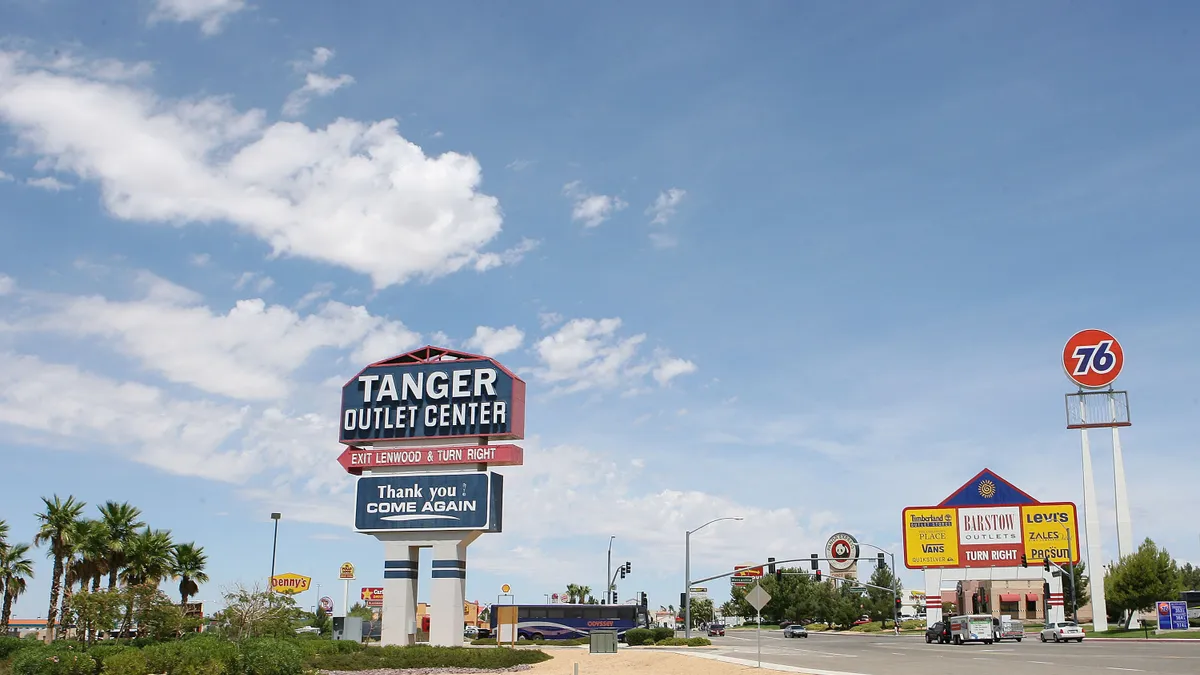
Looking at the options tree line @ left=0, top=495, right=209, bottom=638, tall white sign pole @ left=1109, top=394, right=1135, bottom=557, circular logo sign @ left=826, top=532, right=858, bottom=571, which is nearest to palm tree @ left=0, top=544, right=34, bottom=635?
tree line @ left=0, top=495, right=209, bottom=638

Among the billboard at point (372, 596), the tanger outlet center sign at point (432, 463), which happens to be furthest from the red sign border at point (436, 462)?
the billboard at point (372, 596)

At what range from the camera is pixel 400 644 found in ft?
149

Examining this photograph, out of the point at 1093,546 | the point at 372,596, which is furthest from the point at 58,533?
the point at 372,596

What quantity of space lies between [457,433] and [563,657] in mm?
11682

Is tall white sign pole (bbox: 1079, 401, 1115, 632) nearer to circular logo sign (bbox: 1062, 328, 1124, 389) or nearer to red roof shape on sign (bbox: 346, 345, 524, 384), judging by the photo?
circular logo sign (bbox: 1062, 328, 1124, 389)

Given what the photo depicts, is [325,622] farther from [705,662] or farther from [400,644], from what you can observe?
[705,662]

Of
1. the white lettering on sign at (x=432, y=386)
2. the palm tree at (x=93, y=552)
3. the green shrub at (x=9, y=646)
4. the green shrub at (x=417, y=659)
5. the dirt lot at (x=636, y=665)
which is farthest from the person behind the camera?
the palm tree at (x=93, y=552)

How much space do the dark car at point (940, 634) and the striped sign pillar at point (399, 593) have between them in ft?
115

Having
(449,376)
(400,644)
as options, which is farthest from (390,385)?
(400,644)

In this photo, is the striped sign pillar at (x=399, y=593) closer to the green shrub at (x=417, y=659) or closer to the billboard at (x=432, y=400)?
the green shrub at (x=417, y=659)

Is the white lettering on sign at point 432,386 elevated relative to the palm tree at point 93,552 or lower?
elevated

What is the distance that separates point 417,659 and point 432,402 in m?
12.6

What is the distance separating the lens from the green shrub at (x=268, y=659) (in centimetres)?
3061

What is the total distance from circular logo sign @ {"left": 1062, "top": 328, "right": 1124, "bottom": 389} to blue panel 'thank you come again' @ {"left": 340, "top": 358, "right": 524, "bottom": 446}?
60.0 meters
